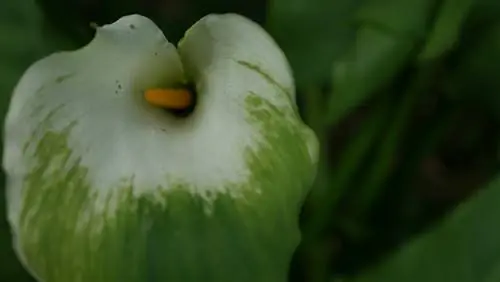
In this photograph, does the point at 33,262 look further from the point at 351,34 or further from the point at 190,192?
the point at 351,34

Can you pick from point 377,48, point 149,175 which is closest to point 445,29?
point 377,48

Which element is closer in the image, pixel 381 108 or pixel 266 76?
pixel 266 76

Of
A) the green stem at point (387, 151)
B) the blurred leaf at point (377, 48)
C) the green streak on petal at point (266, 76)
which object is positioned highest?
the green streak on petal at point (266, 76)

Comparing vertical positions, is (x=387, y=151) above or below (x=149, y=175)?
below

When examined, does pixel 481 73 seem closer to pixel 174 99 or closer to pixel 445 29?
pixel 445 29

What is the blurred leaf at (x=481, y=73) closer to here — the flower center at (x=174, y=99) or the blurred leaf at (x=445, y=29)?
the blurred leaf at (x=445, y=29)

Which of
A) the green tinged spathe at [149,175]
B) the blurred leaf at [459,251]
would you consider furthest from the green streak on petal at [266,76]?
the blurred leaf at [459,251]

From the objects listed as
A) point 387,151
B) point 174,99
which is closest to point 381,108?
point 387,151
